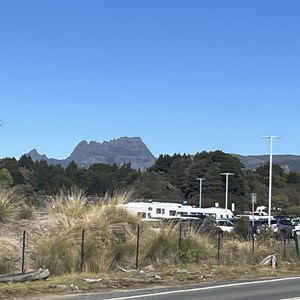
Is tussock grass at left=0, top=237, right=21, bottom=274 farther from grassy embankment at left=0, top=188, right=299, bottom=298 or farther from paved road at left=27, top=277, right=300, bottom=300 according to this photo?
paved road at left=27, top=277, right=300, bottom=300

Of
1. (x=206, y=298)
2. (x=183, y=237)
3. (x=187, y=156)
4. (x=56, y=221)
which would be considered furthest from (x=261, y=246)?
(x=187, y=156)

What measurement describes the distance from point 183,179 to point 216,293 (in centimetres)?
8518

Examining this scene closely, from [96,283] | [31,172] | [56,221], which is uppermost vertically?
[31,172]

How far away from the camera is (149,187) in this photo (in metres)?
88.0

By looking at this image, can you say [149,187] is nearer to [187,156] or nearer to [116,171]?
[116,171]

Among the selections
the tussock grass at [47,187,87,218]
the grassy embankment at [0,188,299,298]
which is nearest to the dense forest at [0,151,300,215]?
the tussock grass at [47,187,87,218]

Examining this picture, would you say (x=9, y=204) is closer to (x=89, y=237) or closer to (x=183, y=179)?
(x=89, y=237)

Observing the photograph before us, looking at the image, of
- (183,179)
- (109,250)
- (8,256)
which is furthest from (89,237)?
(183,179)

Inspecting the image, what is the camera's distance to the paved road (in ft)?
47.2

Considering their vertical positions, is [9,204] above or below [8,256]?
above

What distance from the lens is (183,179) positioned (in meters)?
100

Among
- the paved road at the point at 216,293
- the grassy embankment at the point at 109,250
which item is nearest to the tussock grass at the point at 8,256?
the grassy embankment at the point at 109,250

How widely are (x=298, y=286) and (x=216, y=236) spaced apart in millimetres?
9568

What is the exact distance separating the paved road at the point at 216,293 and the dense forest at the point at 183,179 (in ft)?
199
